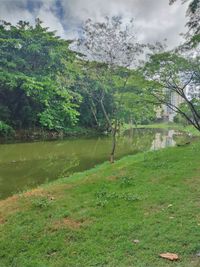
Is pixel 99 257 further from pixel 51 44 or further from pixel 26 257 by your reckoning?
pixel 51 44

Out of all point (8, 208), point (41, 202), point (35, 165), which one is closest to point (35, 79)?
point (35, 165)

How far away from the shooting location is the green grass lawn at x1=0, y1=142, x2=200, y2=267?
186 inches

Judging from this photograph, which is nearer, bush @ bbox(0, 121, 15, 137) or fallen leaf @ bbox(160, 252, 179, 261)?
fallen leaf @ bbox(160, 252, 179, 261)

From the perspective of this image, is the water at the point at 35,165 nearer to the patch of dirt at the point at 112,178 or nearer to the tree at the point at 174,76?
the patch of dirt at the point at 112,178

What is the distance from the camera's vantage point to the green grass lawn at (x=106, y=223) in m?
4.73

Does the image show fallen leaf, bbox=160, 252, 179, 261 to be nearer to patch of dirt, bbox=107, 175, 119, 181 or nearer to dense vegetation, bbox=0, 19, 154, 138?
patch of dirt, bbox=107, 175, 119, 181

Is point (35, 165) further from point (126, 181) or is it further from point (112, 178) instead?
point (126, 181)

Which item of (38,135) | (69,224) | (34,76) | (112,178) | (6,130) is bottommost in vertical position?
→ (69,224)

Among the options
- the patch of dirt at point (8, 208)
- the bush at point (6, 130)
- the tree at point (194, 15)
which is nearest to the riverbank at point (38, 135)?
the bush at point (6, 130)

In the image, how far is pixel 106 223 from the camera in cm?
605

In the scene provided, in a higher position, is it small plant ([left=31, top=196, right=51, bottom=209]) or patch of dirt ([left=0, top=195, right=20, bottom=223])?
small plant ([left=31, top=196, right=51, bottom=209])

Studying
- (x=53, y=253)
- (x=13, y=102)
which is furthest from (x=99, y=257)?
(x=13, y=102)

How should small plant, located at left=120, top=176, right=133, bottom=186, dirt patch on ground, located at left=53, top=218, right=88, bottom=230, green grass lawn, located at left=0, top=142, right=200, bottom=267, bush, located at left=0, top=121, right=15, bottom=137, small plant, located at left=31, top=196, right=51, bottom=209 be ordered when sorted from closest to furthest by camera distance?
green grass lawn, located at left=0, top=142, right=200, bottom=267
dirt patch on ground, located at left=53, top=218, right=88, bottom=230
small plant, located at left=31, top=196, right=51, bottom=209
small plant, located at left=120, top=176, right=133, bottom=186
bush, located at left=0, top=121, right=15, bottom=137

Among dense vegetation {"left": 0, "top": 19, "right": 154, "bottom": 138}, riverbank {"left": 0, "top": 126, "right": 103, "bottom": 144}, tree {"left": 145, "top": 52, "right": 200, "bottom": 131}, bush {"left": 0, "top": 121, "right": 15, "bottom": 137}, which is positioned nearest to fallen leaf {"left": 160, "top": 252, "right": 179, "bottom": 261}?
tree {"left": 145, "top": 52, "right": 200, "bottom": 131}
